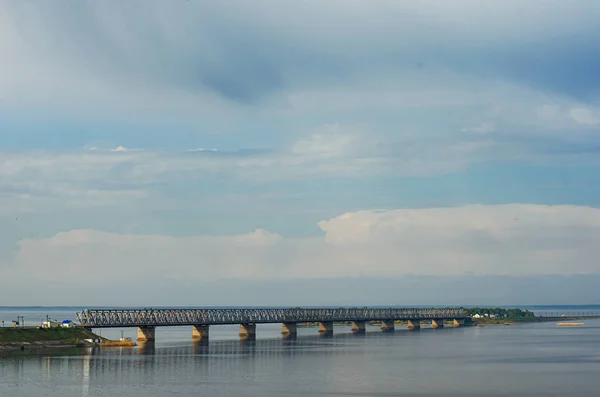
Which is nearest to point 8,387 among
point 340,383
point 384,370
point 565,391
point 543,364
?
point 340,383

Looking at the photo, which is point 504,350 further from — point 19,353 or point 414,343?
point 19,353

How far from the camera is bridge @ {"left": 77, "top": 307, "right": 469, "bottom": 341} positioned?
11944 cm

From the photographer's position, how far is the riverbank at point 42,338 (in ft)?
352

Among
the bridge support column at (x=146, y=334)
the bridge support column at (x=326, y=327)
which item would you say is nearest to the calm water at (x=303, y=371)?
the bridge support column at (x=146, y=334)

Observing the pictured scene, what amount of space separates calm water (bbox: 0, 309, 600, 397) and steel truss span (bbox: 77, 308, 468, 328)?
5347 mm

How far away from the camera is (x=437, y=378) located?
8212 cm

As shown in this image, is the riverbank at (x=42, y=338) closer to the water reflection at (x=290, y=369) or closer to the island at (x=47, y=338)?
the island at (x=47, y=338)

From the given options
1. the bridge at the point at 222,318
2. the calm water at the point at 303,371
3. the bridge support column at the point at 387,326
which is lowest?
the calm water at the point at 303,371

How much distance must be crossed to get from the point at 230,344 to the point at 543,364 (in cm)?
5116

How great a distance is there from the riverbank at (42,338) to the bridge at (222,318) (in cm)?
219

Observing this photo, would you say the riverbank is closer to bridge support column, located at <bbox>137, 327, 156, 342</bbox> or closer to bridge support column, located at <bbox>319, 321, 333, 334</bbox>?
bridge support column, located at <bbox>137, 327, 156, 342</bbox>

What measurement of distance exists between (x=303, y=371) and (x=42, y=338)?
4136 cm

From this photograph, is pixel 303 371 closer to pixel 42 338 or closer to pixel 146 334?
pixel 42 338

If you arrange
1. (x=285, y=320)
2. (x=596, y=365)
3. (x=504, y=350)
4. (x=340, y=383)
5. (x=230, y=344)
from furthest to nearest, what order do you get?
(x=285, y=320)
(x=230, y=344)
(x=504, y=350)
(x=596, y=365)
(x=340, y=383)
